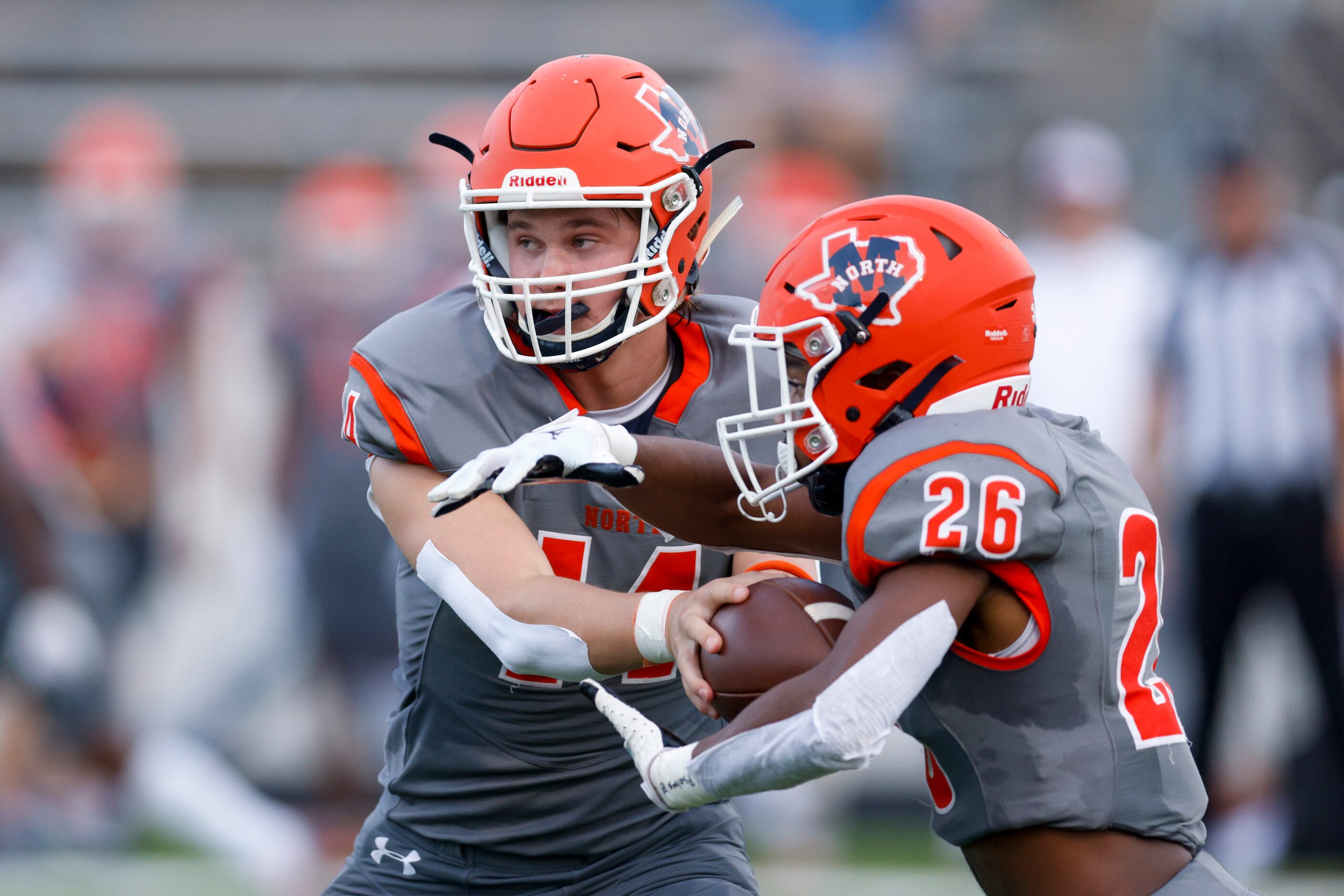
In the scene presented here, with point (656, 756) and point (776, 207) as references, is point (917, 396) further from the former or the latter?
point (776, 207)

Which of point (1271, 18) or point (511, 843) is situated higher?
point (1271, 18)

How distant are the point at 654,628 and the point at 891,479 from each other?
16.5 inches

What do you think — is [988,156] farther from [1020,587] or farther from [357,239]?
[1020,587]

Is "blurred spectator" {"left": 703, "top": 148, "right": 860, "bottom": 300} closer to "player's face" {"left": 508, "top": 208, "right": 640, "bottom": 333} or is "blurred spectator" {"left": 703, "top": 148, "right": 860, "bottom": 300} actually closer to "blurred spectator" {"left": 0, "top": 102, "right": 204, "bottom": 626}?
"blurred spectator" {"left": 0, "top": 102, "right": 204, "bottom": 626}

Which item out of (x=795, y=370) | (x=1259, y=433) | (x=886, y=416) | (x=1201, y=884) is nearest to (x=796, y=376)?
(x=795, y=370)

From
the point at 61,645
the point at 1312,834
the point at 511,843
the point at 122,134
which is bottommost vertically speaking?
the point at 1312,834

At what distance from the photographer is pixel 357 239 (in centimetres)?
662

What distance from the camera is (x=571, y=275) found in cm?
253

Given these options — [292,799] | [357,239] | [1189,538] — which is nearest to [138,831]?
[292,799]

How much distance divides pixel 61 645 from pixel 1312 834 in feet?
15.3

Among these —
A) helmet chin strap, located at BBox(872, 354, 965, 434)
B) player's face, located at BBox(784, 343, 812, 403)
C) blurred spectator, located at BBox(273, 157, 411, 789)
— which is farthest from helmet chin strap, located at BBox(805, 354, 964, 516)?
blurred spectator, located at BBox(273, 157, 411, 789)

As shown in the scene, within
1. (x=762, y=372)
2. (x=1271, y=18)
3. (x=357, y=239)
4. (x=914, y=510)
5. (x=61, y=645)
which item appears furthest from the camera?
(x=1271, y=18)

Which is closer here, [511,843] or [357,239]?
[511,843]

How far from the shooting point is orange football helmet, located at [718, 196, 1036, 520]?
2.15 m
